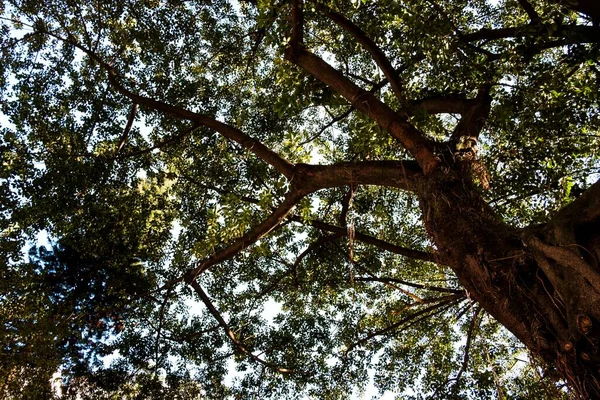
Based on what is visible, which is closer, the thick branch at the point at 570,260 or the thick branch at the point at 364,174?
the thick branch at the point at 570,260

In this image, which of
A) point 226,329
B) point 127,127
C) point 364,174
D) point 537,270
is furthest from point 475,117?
point 127,127

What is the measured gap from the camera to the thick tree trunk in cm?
237

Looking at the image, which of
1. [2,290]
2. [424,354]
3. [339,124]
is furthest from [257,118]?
[424,354]

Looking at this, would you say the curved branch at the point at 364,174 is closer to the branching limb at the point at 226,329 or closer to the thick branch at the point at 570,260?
the thick branch at the point at 570,260

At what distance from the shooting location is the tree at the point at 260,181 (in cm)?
477

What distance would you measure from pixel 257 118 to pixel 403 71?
2.53 meters

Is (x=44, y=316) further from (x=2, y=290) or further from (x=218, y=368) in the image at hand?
(x=218, y=368)

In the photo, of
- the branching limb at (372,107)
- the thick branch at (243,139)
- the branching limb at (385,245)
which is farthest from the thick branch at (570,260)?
the thick branch at (243,139)

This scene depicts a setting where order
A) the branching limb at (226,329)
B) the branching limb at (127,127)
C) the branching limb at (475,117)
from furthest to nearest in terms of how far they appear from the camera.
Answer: the branching limb at (127,127) → the branching limb at (226,329) → the branching limb at (475,117)

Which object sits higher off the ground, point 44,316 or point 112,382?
point 44,316

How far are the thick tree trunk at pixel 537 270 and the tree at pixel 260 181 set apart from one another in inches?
30.5

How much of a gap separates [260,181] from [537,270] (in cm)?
417

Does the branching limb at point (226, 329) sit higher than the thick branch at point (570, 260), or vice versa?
the branching limb at point (226, 329)

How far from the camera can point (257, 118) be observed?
7453 millimetres
